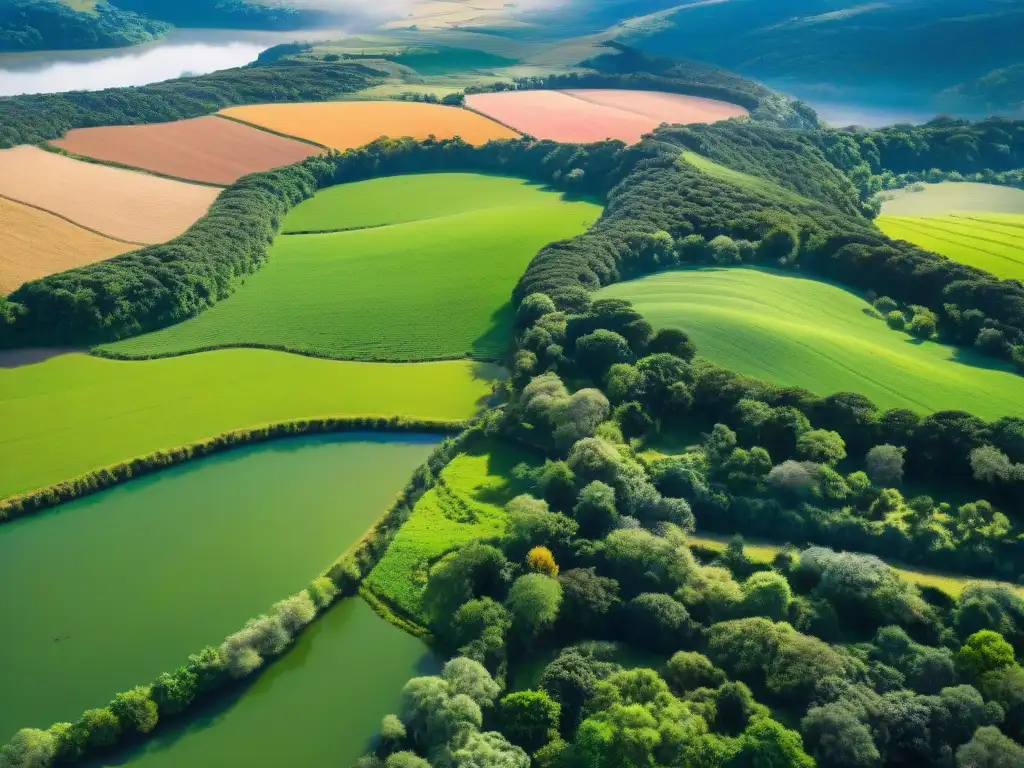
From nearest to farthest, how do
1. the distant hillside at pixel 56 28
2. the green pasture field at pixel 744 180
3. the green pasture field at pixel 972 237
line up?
1. the green pasture field at pixel 972 237
2. the green pasture field at pixel 744 180
3. the distant hillside at pixel 56 28

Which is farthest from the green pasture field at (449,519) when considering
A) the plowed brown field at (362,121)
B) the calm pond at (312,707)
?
the plowed brown field at (362,121)

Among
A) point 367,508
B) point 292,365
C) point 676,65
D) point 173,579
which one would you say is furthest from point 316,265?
point 676,65

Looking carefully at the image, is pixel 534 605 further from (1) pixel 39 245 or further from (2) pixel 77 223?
(2) pixel 77 223

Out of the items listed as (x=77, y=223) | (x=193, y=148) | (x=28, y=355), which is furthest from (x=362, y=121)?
(x=28, y=355)

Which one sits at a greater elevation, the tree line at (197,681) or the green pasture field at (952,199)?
the green pasture field at (952,199)

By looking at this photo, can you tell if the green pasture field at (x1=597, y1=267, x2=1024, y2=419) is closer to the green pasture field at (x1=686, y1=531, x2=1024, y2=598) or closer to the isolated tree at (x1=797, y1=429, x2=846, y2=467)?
the isolated tree at (x1=797, y1=429, x2=846, y2=467)

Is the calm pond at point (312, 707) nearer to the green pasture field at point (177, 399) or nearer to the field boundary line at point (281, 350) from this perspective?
the green pasture field at point (177, 399)

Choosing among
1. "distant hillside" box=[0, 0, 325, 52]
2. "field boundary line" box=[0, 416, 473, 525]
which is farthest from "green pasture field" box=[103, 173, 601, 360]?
"distant hillside" box=[0, 0, 325, 52]

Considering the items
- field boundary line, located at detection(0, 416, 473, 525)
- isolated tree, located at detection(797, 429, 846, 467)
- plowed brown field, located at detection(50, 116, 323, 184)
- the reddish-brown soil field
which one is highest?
the reddish-brown soil field

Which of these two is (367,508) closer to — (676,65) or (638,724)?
(638,724)
